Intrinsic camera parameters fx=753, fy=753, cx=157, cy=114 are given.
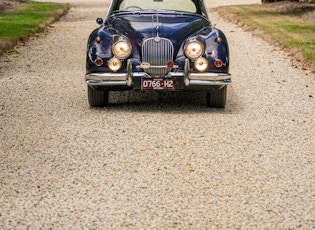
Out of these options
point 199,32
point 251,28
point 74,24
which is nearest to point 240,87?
point 199,32

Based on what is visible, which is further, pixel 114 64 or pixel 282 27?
pixel 282 27

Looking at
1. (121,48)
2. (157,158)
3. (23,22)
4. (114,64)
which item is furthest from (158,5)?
(23,22)

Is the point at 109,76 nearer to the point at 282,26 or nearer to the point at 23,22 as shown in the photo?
the point at 282,26

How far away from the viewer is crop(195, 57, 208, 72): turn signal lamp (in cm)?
880

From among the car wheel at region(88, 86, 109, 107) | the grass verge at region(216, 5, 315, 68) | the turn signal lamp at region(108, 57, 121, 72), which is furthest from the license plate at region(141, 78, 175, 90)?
the grass verge at region(216, 5, 315, 68)

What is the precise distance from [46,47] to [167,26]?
298 inches

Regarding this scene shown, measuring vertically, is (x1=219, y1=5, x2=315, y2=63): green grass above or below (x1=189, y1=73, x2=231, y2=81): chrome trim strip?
below

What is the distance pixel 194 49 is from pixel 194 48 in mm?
12

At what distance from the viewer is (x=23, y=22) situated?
21.2 metres

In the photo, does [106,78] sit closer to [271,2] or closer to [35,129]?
[35,129]

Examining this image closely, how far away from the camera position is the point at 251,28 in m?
19.9

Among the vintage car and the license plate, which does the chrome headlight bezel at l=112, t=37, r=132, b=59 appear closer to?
the vintage car

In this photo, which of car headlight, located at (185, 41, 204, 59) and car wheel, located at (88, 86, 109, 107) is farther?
car wheel, located at (88, 86, 109, 107)

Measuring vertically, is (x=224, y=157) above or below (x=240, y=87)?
above
